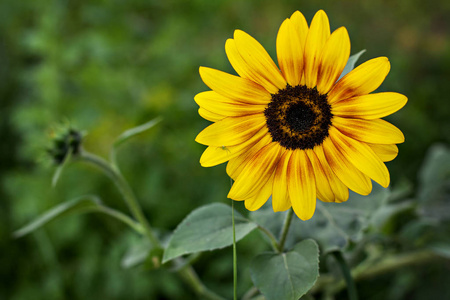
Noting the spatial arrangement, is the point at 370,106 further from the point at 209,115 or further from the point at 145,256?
the point at 145,256

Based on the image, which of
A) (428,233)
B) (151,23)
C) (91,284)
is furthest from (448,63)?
(91,284)

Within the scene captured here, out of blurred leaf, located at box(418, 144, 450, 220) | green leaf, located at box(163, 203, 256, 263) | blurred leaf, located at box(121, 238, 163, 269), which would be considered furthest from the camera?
blurred leaf, located at box(418, 144, 450, 220)

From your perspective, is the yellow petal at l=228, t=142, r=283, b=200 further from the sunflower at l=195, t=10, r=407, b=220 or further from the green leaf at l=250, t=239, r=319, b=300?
the green leaf at l=250, t=239, r=319, b=300

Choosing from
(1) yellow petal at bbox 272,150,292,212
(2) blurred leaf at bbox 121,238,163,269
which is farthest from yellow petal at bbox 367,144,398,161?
(2) blurred leaf at bbox 121,238,163,269

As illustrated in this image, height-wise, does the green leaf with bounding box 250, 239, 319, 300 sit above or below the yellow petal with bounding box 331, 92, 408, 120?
below

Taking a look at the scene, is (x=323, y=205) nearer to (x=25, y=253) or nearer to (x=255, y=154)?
(x=255, y=154)

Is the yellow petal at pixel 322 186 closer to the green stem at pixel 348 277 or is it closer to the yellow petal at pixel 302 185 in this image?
the yellow petal at pixel 302 185
